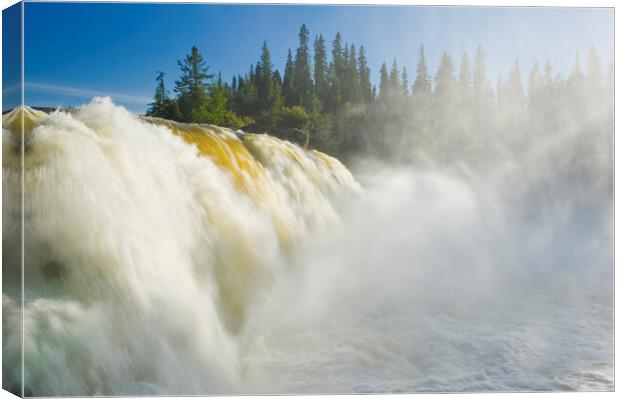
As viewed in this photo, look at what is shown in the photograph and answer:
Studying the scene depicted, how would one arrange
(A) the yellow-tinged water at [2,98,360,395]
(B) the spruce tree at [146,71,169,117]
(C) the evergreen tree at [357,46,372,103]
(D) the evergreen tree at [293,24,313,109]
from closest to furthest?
1. (A) the yellow-tinged water at [2,98,360,395]
2. (B) the spruce tree at [146,71,169,117]
3. (D) the evergreen tree at [293,24,313,109]
4. (C) the evergreen tree at [357,46,372,103]

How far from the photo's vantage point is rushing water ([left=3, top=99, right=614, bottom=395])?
389cm

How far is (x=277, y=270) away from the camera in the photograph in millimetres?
4684

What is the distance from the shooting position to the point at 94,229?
12.8 ft

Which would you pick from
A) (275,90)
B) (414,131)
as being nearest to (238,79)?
(275,90)

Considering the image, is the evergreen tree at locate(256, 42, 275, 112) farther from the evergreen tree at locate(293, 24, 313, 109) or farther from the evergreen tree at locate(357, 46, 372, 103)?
the evergreen tree at locate(357, 46, 372, 103)

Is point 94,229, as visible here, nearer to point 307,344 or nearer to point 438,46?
point 307,344

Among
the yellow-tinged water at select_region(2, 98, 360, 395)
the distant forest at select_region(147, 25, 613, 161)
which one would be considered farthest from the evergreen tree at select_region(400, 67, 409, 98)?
the yellow-tinged water at select_region(2, 98, 360, 395)

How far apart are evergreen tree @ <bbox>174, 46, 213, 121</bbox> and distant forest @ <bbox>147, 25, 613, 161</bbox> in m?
0.02

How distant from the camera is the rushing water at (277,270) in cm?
389

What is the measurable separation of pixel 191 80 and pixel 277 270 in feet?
5.10

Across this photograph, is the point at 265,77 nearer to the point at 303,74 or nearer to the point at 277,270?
the point at 303,74

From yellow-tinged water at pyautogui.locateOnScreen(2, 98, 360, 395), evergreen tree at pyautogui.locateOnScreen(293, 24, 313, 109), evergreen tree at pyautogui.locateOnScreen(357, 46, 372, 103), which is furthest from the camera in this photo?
evergreen tree at pyautogui.locateOnScreen(357, 46, 372, 103)

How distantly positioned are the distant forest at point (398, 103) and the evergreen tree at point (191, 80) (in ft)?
0.06

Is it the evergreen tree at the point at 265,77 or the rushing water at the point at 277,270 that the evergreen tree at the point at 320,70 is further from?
the rushing water at the point at 277,270
